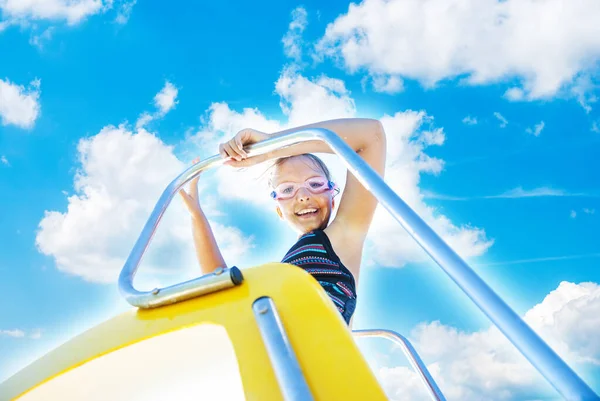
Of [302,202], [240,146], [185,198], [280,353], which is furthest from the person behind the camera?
[185,198]

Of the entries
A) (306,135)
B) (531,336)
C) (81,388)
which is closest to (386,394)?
(531,336)

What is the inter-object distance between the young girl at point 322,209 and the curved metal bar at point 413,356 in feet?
1.06

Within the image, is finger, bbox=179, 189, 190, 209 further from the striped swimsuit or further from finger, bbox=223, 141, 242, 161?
finger, bbox=223, 141, 242, 161

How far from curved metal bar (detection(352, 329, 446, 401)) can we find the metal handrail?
1.30m

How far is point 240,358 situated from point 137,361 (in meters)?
0.28

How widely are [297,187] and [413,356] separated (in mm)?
908

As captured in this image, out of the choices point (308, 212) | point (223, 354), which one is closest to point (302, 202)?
point (308, 212)

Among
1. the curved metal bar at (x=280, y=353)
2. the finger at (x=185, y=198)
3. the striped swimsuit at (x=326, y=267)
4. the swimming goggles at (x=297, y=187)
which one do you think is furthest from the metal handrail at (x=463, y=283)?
the finger at (x=185, y=198)

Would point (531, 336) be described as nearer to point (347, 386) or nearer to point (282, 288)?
point (347, 386)

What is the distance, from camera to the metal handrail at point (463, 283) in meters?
0.51

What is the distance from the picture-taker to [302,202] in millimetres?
2109

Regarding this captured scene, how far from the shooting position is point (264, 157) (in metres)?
1.89

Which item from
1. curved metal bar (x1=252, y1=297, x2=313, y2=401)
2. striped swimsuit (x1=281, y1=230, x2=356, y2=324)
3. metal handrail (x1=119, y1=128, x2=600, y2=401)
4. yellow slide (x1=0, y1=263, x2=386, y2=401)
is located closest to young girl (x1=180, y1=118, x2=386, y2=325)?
striped swimsuit (x1=281, y1=230, x2=356, y2=324)

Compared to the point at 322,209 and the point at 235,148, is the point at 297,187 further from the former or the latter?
the point at 235,148
